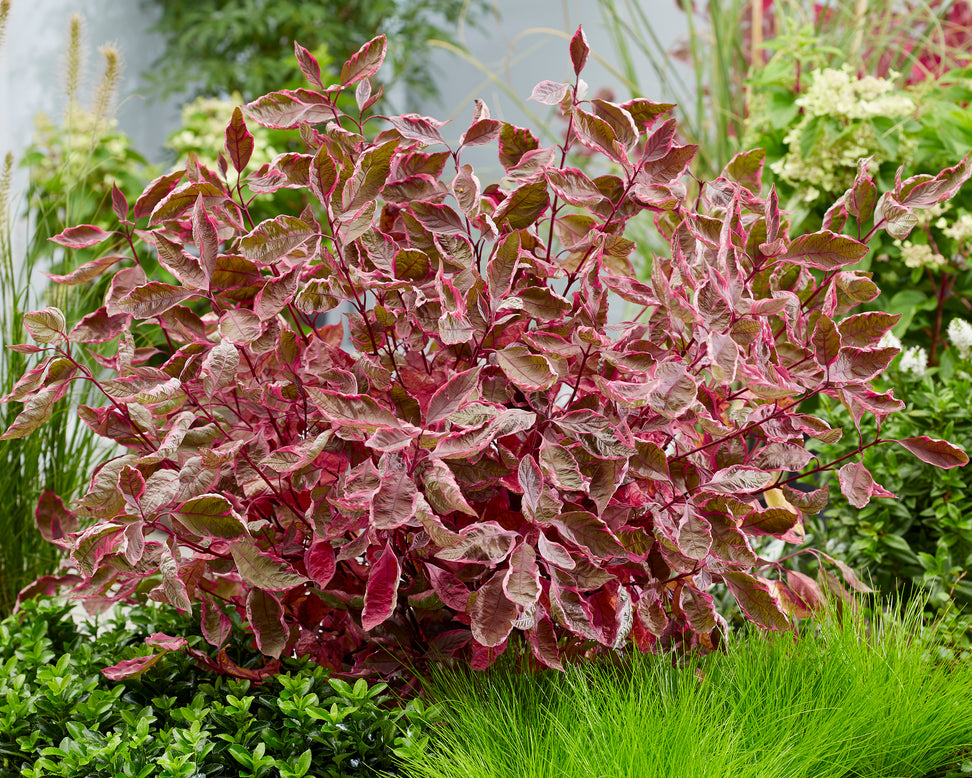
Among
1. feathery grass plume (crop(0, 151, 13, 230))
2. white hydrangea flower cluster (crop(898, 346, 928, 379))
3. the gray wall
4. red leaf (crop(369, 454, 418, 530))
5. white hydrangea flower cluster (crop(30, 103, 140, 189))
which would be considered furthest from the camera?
the gray wall

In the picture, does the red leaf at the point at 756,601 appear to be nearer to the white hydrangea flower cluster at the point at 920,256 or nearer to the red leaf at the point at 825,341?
the red leaf at the point at 825,341

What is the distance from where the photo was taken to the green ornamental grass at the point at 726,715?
0.78 meters

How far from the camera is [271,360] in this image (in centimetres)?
103

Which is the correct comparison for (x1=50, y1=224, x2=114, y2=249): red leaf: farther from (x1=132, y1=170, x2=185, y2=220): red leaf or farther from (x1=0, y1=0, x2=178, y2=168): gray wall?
(x1=0, y1=0, x2=178, y2=168): gray wall

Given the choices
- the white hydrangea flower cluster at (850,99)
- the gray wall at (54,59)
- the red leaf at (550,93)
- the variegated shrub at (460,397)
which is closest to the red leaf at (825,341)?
the variegated shrub at (460,397)

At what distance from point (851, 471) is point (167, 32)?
5204 mm

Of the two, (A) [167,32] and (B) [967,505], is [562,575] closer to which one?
(B) [967,505]

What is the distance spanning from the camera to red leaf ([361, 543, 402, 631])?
790mm

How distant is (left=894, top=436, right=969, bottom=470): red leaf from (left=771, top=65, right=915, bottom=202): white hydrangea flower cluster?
1202 millimetres

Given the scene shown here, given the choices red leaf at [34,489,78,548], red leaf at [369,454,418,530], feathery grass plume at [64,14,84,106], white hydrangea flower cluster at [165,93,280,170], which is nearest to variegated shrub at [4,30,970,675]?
red leaf at [369,454,418,530]

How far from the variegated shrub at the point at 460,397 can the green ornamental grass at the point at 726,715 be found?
5cm

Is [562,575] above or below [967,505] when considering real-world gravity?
above

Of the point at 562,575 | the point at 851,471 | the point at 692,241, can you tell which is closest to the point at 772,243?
the point at 692,241

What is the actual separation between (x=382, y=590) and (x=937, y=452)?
608 millimetres
